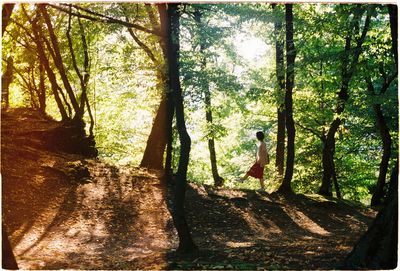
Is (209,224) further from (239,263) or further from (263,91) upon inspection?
(263,91)

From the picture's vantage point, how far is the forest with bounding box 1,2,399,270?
6.16 metres

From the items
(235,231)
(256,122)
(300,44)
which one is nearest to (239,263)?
(235,231)

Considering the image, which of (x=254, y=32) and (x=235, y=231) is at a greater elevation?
(x=254, y=32)

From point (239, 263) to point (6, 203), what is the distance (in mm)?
5595

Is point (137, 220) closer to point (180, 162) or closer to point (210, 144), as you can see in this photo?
point (180, 162)

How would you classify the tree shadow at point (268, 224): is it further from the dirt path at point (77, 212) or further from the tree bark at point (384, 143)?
the tree bark at point (384, 143)

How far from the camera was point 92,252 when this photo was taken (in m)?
6.71

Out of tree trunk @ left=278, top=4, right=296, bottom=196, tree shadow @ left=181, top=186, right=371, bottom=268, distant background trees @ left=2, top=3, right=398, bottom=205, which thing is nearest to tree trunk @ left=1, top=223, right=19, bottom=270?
tree shadow @ left=181, top=186, right=371, bottom=268

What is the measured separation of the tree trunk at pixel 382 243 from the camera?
4.55 meters

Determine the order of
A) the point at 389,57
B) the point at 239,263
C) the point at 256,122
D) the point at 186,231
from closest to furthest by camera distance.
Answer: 1. the point at 239,263
2. the point at 186,231
3. the point at 389,57
4. the point at 256,122

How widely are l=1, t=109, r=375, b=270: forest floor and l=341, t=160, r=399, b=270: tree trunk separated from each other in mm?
441

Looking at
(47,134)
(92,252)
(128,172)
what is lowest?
(92,252)

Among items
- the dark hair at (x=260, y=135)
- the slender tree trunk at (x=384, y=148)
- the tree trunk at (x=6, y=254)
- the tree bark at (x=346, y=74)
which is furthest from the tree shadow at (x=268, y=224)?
the tree trunk at (x=6, y=254)

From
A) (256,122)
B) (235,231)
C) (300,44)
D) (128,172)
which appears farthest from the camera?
(256,122)
